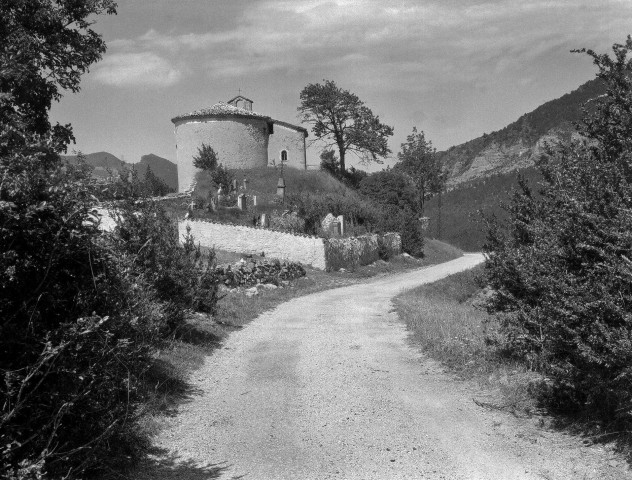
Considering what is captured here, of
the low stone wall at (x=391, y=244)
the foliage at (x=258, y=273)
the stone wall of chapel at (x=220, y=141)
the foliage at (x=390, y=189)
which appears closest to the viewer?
the foliage at (x=258, y=273)

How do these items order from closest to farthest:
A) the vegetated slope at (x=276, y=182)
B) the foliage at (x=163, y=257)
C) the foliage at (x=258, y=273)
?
the foliage at (x=163, y=257), the foliage at (x=258, y=273), the vegetated slope at (x=276, y=182)

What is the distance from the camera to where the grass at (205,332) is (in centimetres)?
809

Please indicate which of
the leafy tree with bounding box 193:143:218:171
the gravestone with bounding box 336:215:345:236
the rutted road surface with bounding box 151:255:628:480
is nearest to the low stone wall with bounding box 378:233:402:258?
the gravestone with bounding box 336:215:345:236

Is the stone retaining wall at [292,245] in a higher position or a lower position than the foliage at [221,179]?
lower

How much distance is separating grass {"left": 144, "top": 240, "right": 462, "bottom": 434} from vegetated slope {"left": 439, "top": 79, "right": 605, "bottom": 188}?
55.9 m

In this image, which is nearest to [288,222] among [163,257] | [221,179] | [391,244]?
[391,244]

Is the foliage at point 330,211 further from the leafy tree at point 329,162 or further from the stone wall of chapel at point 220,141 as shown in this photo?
the leafy tree at point 329,162

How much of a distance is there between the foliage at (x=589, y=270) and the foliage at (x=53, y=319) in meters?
4.37

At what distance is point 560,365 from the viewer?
658 centimetres

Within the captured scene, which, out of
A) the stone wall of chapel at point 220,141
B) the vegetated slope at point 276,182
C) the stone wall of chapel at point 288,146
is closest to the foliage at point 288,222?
the vegetated slope at point 276,182

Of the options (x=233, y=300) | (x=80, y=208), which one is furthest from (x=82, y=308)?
(x=233, y=300)

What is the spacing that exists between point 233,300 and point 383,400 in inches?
415

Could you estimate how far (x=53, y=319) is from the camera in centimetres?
422

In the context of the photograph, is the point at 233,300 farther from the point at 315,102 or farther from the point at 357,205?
the point at 315,102
